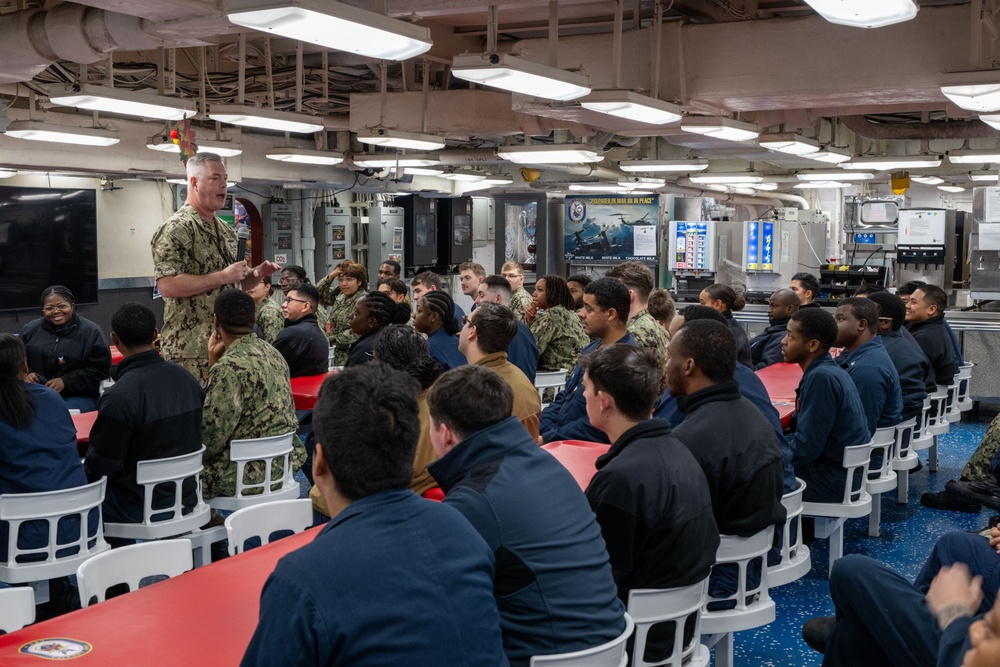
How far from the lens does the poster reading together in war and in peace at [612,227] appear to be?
15.6 meters

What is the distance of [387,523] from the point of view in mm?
1827

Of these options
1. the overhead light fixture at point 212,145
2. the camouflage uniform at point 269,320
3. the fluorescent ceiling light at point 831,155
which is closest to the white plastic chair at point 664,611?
the camouflage uniform at point 269,320

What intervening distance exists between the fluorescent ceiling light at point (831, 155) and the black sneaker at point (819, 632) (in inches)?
286

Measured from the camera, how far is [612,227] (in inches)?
620

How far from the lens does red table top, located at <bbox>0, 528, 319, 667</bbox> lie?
227 centimetres

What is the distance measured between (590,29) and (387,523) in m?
6.70

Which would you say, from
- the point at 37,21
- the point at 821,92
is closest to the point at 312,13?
the point at 37,21

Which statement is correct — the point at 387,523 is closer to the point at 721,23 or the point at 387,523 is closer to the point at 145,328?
the point at 145,328

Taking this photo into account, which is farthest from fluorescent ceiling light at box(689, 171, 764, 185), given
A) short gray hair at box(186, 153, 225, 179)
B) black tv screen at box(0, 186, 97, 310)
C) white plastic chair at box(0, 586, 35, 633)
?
white plastic chair at box(0, 586, 35, 633)

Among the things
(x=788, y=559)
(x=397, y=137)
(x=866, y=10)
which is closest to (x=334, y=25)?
(x=866, y=10)

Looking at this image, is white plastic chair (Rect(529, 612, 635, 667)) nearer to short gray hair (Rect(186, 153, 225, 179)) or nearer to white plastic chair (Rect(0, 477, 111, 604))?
white plastic chair (Rect(0, 477, 111, 604))

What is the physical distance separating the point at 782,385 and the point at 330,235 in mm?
8427

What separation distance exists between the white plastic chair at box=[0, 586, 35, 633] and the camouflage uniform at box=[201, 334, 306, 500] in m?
2.19

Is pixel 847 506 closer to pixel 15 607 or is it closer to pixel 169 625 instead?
pixel 169 625
